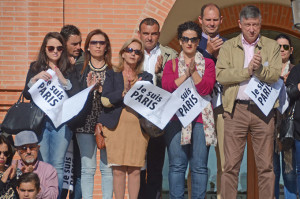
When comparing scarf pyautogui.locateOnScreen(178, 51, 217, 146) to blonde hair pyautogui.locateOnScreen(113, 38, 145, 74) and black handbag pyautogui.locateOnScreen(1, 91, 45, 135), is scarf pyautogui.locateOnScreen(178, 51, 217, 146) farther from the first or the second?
black handbag pyautogui.locateOnScreen(1, 91, 45, 135)

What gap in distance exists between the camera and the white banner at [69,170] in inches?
351

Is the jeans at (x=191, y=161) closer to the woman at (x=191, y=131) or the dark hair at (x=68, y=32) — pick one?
the woman at (x=191, y=131)

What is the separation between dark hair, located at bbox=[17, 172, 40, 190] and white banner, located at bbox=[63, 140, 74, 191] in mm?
949

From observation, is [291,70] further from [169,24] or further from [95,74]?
[169,24]

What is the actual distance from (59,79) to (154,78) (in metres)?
1.16

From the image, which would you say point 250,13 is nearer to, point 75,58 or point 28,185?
point 75,58

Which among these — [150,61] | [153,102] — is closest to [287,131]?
[153,102]

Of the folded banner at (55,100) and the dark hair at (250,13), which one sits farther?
the folded banner at (55,100)

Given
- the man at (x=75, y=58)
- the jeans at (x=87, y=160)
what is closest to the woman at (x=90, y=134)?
the jeans at (x=87, y=160)

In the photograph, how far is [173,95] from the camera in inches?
331

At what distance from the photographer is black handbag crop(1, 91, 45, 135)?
332 inches

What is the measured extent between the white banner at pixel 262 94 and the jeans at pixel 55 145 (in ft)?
7.22

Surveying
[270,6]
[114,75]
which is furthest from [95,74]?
[270,6]

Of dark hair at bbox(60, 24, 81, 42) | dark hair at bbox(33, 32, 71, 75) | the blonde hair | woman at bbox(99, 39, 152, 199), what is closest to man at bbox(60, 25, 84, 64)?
dark hair at bbox(60, 24, 81, 42)
